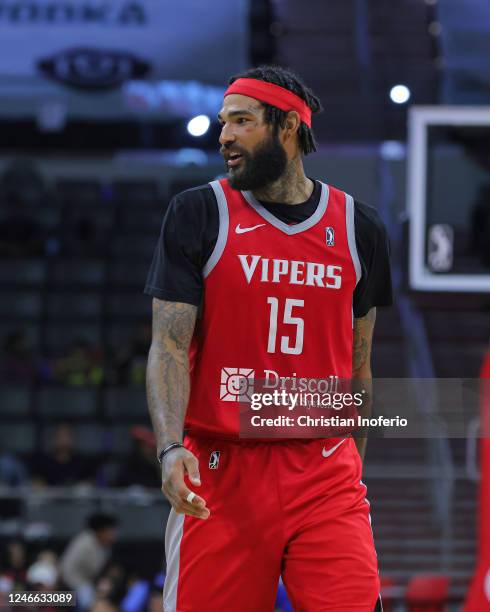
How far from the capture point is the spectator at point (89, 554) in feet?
32.2

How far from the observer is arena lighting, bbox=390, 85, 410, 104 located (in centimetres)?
1496

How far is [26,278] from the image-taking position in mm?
16375

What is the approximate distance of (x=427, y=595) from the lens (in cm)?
884

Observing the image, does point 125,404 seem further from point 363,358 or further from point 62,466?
point 363,358

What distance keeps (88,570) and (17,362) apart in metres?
4.66

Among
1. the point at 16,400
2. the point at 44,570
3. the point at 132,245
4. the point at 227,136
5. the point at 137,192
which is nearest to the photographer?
the point at 227,136

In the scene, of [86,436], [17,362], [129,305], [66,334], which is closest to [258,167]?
[86,436]

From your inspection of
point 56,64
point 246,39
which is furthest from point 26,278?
point 246,39

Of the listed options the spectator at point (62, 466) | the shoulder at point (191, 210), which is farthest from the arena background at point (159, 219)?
the shoulder at point (191, 210)

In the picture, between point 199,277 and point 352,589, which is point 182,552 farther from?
point 199,277

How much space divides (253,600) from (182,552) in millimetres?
232

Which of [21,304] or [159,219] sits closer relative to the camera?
[21,304]

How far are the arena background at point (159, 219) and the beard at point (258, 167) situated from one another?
299 cm
